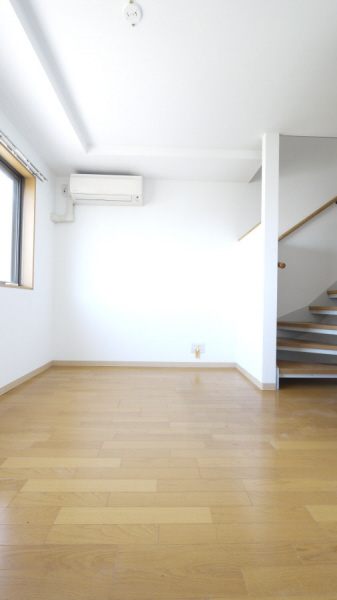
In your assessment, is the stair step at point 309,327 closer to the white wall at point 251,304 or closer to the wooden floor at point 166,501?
the white wall at point 251,304

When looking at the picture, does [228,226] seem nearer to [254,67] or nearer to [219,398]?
[254,67]

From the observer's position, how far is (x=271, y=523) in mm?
1160

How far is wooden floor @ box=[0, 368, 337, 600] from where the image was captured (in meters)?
0.92

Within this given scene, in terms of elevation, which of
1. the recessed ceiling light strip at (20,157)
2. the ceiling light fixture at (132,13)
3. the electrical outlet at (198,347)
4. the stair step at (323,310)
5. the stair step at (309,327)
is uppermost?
the ceiling light fixture at (132,13)

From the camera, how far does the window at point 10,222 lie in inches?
119

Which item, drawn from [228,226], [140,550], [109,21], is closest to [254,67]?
[109,21]

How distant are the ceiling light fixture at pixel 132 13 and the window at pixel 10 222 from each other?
1743mm

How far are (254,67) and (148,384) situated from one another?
9.03 ft

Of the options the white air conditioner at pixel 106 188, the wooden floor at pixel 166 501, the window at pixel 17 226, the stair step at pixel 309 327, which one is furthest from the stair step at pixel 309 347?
the window at pixel 17 226

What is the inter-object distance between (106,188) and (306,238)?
2619 mm

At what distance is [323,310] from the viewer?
3.63 meters

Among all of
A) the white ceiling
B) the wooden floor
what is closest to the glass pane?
the white ceiling

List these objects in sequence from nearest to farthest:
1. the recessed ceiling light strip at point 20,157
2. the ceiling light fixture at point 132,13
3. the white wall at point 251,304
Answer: the ceiling light fixture at point 132,13 < the recessed ceiling light strip at point 20,157 < the white wall at point 251,304

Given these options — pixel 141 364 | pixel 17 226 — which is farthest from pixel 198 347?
pixel 17 226
